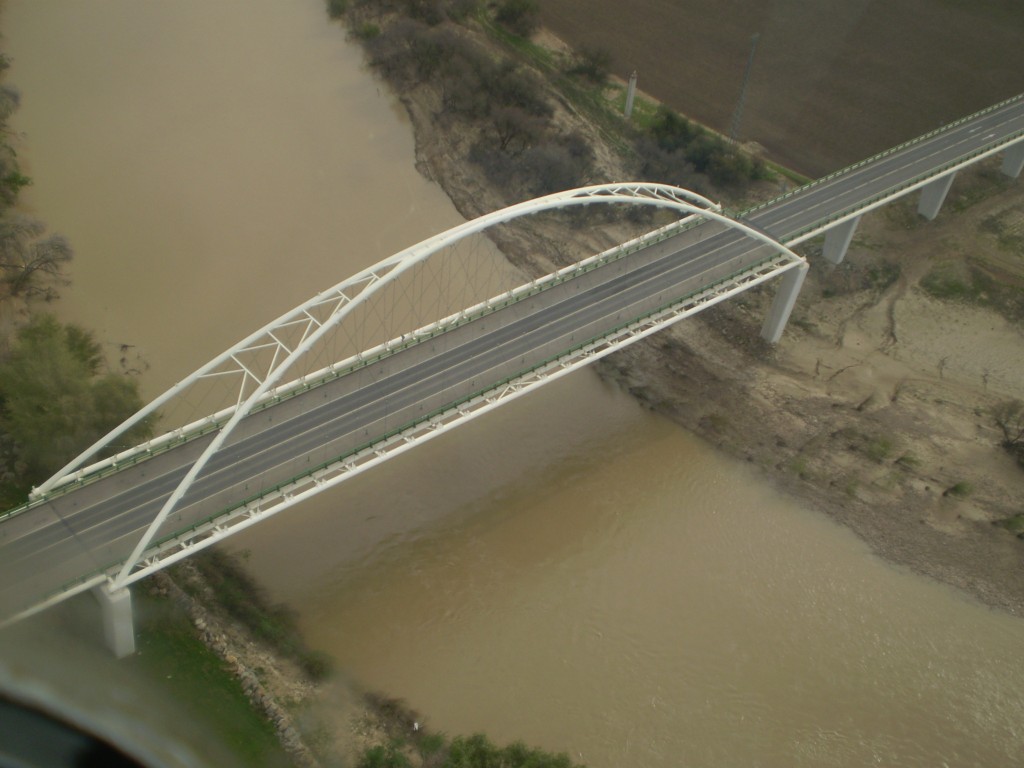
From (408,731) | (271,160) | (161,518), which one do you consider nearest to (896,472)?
(408,731)

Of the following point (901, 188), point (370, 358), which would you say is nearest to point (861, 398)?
point (901, 188)

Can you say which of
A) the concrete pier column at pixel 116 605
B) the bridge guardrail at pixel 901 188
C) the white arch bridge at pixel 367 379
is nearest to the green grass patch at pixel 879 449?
the white arch bridge at pixel 367 379

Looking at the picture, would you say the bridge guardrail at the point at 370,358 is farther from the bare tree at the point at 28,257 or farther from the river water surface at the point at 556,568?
the bare tree at the point at 28,257

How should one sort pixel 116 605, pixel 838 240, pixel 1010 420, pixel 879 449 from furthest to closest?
pixel 838 240 < pixel 1010 420 < pixel 879 449 < pixel 116 605

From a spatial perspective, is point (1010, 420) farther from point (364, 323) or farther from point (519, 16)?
point (519, 16)

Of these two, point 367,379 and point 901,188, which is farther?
point 901,188

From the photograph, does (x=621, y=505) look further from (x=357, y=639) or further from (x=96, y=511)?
(x=96, y=511)
